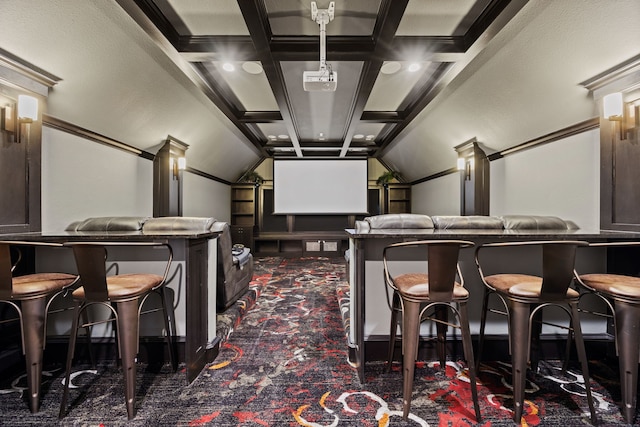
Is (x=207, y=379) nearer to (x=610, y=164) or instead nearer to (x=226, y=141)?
(x=610, y=164)

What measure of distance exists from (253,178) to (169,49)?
4724mm

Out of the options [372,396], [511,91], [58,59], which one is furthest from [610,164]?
[58,59]

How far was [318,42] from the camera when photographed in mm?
2686

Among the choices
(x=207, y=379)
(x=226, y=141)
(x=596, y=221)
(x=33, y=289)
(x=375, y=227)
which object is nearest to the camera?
(x=33, y=289)

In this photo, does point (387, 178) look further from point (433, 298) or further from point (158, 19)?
point (433, 298)

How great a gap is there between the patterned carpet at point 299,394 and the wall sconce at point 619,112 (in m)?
1.82

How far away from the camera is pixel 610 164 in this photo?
2.36 meters

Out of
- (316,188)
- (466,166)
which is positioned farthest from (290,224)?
(466,166)

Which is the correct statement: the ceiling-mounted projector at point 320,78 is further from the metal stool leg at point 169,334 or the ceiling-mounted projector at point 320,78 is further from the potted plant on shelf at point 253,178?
the potted plant on shelf at point 253,178

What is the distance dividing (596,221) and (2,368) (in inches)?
185

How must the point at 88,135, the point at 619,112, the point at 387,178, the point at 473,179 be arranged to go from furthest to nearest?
the point at 387,178 < the point at 473,179 < the point at 88,135 < the point at 619,112

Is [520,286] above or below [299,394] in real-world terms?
above

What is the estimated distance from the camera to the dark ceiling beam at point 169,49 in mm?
2088

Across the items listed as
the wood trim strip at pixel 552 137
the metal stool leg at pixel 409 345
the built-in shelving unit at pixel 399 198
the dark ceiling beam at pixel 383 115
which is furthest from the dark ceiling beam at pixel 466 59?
the built-in shelving unit at pixel 399 198
